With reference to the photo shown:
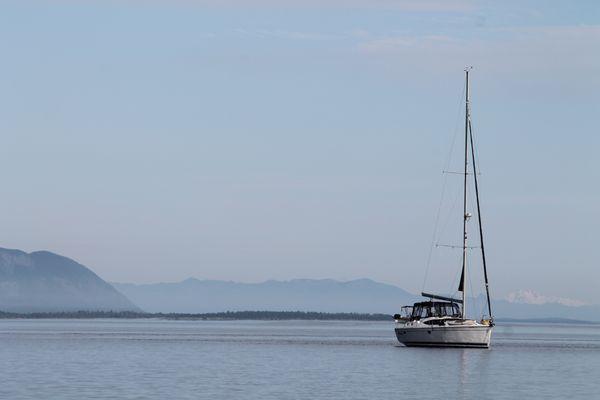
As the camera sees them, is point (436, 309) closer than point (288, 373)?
No

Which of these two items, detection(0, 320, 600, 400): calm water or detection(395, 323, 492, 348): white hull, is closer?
detection(0, 320, 600, 400): calm water

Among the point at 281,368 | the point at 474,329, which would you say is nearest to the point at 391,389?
the point at 281,368

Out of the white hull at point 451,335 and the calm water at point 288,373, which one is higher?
the white hull at point 451,335

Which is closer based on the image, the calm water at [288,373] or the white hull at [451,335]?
the calm water at [288,373]

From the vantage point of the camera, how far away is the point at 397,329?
118625 mm

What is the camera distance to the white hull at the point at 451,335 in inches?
4395

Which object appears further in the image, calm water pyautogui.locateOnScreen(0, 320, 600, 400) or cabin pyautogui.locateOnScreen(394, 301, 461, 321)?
cabin pyautogui.locateOnScreen(394, 301, 461, 321)

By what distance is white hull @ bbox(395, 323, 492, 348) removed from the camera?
111625 mm

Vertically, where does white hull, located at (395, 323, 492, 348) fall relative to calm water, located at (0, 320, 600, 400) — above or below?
above

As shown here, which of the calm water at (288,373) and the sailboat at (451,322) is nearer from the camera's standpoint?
the calm water at (288,373)

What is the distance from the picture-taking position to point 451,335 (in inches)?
4400

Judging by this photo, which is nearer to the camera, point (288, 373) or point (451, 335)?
point (288, 373)

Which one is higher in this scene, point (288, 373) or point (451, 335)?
point (451, 335)

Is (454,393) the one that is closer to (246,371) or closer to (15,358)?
(246,371)
